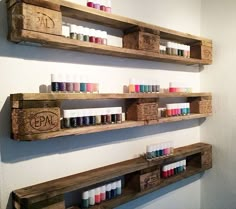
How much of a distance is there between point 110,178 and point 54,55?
26.7 inches

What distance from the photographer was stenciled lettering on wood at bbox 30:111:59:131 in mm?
987

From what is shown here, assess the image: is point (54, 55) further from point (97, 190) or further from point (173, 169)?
point (173, 169)

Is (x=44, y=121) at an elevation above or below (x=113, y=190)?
above

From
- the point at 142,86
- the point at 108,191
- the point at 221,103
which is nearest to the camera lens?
the point at 108,191

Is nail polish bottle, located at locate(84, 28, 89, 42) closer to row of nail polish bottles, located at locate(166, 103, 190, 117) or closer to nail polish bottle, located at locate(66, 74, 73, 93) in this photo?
nail polish bottle, located at locate(66, 74, 73, 93)

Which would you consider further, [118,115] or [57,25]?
[118,115]

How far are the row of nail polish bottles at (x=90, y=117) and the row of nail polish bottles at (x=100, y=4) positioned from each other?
514mm

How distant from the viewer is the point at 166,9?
172 cm

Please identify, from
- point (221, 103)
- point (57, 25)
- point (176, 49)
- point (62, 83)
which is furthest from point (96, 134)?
point (221, 103)

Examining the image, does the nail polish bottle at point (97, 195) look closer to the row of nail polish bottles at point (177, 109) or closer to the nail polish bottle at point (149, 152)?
the nail polish bottle at point (149, 152)

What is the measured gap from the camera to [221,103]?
6.10 ft

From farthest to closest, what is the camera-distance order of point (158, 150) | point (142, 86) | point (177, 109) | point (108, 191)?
point (177, 109) → point (158, 150) → point (142, 86) → point (108, 191)

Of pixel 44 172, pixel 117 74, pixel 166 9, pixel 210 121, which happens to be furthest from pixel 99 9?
pixel 210 121

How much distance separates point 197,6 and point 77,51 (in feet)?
3.99
